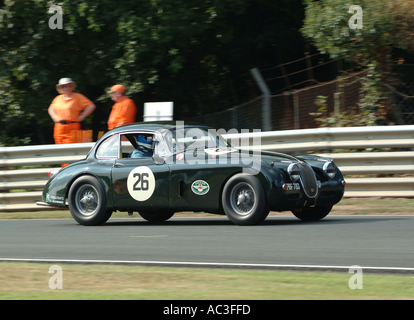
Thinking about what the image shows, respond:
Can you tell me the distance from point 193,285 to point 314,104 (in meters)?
9.24

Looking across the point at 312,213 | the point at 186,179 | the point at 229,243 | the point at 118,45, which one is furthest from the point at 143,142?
the point at 118,45

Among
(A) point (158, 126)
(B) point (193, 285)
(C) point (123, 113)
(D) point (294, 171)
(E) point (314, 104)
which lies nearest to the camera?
(B) point (193, 285)

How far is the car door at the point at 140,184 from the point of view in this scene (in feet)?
29.8

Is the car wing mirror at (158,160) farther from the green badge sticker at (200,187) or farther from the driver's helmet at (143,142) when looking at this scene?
the green badge sticker at (200,187)

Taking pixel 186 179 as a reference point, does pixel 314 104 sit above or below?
above

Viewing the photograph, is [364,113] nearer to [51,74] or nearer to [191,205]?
[191,205]

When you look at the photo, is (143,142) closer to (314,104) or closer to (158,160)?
(158,160)

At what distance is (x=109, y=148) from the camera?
9.85 metres

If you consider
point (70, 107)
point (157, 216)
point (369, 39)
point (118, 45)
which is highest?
point (118, 45)

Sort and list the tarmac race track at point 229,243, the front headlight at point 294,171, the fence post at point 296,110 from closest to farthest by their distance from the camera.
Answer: the tarmac race track at point 229,243, the front headlight at point 294,171, the fence post at point 296,110

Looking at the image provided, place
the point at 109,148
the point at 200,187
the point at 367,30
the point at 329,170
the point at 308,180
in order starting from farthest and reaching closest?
the point at 367,30 → the point at 109,148 → the point at 329,170 → the point at 200,187 → the point at 308,180

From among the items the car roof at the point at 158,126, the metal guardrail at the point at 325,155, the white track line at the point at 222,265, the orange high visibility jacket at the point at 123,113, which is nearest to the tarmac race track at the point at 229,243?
the white track line at the point at 222,265
